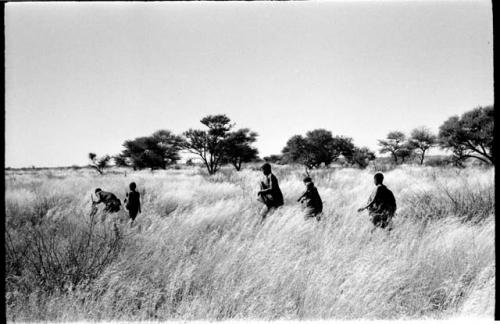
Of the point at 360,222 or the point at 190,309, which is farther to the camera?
the point at 360,222

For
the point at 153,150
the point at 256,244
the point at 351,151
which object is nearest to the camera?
the point at 256,244

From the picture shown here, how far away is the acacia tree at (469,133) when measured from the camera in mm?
18094

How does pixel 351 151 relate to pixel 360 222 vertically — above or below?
above

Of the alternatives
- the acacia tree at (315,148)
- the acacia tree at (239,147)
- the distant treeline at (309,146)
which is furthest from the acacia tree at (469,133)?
the acacia tree at (239,147)

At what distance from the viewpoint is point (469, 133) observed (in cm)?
1867

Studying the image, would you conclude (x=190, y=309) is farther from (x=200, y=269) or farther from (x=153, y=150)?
(x=153, y=150)

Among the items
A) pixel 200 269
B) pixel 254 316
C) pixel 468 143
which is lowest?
pixel 254 316

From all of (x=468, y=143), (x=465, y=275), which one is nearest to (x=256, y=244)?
(x=465, y=275)

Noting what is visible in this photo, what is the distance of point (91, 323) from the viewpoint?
297cm

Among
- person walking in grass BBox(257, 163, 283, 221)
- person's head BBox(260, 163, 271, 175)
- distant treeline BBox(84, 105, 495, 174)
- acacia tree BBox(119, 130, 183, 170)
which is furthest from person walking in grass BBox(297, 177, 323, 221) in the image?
acacia tree BBox(119, 130, 183, 170)

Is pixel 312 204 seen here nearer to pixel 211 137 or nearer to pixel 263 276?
pixel 263 276

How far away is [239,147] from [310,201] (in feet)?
70.0

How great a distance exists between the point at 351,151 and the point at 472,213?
81.7 ft

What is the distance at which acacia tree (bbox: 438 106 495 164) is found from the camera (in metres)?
18.1
